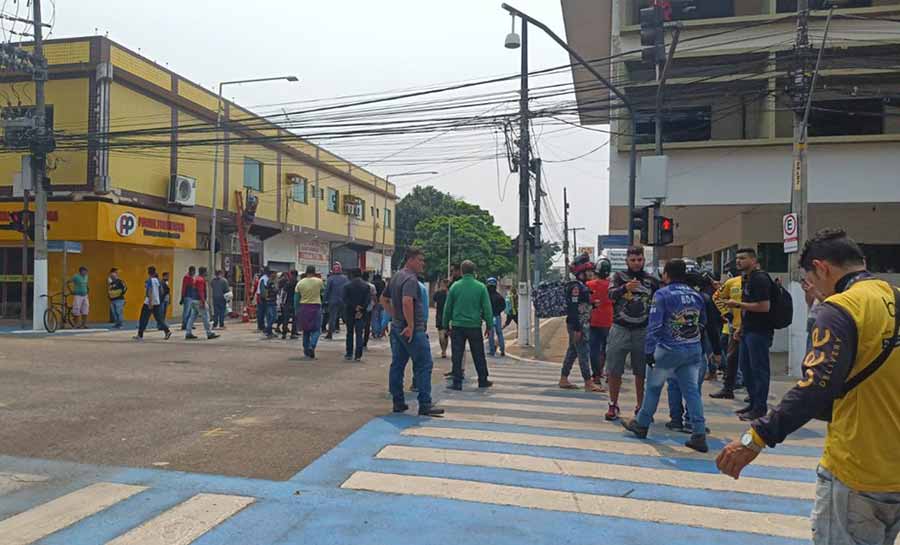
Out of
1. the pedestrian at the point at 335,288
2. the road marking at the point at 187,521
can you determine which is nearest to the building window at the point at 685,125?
the pedestrian at the point at 335,288

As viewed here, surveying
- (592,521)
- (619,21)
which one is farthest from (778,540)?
(619,21)

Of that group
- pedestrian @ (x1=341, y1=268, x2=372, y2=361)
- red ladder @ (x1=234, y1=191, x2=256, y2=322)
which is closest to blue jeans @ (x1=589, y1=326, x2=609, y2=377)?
pedestrian @ (x1=341, y1=268, x2=372, y2=361)

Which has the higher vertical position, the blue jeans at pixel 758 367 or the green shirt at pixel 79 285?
the green shirt at pixel 79 285

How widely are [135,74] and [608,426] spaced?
20921 millimetres

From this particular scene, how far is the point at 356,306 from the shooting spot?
1198 centimetres

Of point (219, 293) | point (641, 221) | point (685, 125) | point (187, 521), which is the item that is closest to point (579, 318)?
point (641, 221)

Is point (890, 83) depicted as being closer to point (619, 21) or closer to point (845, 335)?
point (619, 21)

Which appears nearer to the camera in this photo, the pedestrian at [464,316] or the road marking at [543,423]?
the road marking at [543,423]

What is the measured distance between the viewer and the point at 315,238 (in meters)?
38.4

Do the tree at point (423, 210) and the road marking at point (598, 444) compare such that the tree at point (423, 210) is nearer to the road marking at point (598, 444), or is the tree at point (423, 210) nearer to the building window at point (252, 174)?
the building window at point (252, 174)

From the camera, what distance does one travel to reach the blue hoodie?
6035mm

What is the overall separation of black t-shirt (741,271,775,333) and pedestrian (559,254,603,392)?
2164 millimetres

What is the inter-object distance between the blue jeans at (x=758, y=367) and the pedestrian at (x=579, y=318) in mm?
2183

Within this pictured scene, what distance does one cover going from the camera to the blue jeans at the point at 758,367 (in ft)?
23.8
